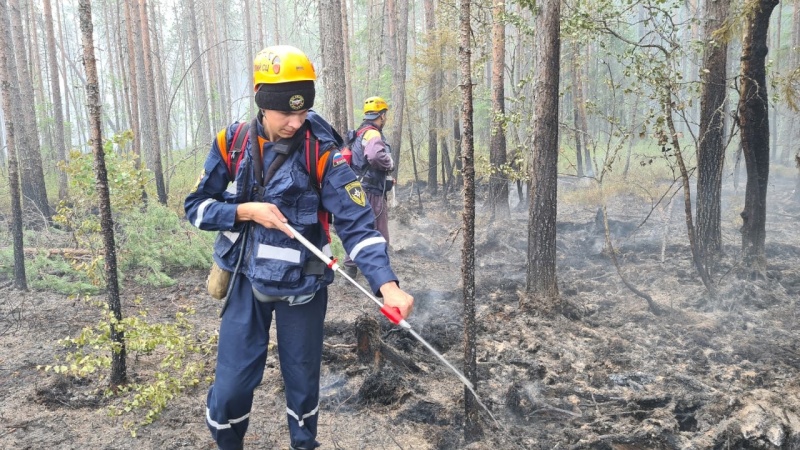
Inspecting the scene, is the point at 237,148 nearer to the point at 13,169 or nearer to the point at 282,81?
the point at 282,81

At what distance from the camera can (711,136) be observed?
7.47 meters

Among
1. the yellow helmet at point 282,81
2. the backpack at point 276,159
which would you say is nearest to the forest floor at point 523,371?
the backpack at point 276,159

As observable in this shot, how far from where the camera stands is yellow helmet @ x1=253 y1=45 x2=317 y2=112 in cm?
284

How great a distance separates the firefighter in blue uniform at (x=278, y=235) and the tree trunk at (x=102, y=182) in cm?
129

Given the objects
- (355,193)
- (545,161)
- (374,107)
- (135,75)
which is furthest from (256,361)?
(135,75)

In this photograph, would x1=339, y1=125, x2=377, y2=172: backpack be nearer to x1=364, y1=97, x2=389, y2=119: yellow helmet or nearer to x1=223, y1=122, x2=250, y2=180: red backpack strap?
x1=364, y1=97, x2=389, y2=119: yellow helmet

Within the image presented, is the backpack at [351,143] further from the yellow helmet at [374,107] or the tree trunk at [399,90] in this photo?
the tree trunk at [399,90]

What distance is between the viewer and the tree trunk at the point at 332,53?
9188 millimetres

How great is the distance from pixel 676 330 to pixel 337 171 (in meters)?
4.79

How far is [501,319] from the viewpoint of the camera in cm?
633

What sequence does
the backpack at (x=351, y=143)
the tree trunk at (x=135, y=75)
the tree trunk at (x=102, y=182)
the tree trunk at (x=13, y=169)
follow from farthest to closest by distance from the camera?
the tree trunk at (x=135, y=75)
the backpack at (x=351, y=143)
the tree trunk at (x=13, y=169)
the tree trunk at (x=102, y=182)

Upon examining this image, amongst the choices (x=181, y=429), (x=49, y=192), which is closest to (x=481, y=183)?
(x=49, y=192)

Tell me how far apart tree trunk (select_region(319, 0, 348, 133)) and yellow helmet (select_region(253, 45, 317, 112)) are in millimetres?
6381

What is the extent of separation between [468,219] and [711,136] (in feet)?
18.1
